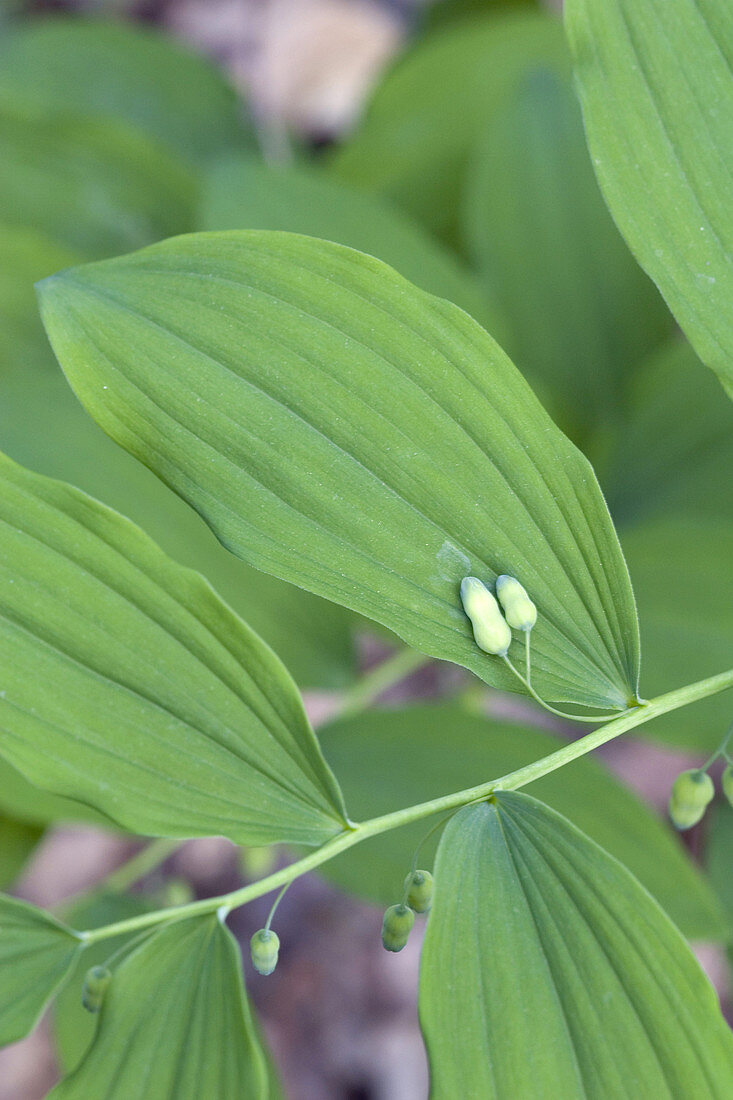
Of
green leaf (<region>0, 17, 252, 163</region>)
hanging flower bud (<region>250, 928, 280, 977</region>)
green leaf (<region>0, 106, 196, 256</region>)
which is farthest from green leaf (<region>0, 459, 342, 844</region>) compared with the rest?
green leaf (<region>0, 17, 252, 163</region>)

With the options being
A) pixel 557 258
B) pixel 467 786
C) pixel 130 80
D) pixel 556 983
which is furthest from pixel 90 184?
pixel 556 983

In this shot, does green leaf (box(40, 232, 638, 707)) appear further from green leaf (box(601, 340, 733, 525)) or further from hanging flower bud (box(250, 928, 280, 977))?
green leaf (box(601, 340, 733, 525))

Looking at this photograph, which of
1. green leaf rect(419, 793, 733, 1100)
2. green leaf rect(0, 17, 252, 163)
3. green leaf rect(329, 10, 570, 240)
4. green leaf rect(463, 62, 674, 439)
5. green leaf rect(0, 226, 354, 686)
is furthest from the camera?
green leaf rect(0, 17, 252, 163)

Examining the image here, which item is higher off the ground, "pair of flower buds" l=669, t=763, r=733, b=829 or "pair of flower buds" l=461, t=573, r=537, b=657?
"pair of flower buds" l=461, t=573, r=537, b=657

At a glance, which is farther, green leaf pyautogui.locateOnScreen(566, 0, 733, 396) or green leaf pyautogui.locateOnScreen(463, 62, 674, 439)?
green leaf pyautogui.locateOnScreen(463, 62, 674, 439)

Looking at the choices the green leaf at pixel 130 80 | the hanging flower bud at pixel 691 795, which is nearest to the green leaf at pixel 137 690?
the hanging flower bud at pixel 691 795

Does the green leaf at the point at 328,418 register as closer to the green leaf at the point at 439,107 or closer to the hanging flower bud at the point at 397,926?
the hanging flower bud at the point at 397,926

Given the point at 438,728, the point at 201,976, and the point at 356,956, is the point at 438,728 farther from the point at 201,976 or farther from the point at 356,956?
the point at 356,956

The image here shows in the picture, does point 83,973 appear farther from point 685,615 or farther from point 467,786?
point 685,615

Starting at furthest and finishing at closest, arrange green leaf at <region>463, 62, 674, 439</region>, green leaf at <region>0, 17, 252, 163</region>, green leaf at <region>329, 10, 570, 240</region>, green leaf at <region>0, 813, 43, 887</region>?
green leaf at <region>0, 17, 252, 163</region>
green leaf at <region>329, 10, 570, 240</region>
green leaf at <region>463, 62, 674, 439</region>
green leaf at <region>0, 813, 43, 887</region>
